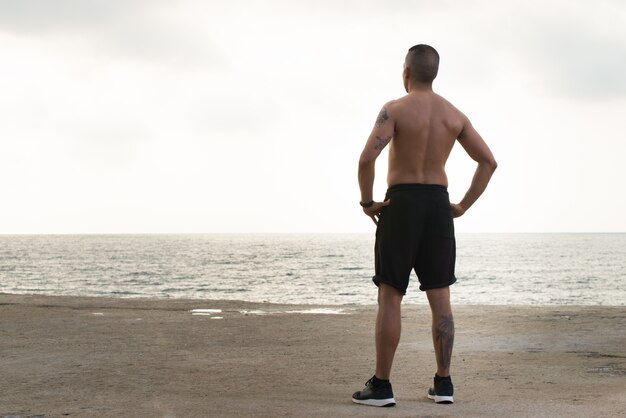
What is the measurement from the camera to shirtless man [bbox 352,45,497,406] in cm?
499

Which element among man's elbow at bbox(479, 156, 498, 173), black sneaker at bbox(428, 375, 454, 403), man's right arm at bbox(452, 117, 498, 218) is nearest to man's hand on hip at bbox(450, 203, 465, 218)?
man's right arm at bbox(452, 117, 498, 218)

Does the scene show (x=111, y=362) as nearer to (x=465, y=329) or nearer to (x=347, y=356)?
(x=347, y=356)

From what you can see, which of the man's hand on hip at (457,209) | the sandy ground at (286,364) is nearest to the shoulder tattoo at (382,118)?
the man's hand on hip at (457,209)

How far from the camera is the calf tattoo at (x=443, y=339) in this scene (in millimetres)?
5133

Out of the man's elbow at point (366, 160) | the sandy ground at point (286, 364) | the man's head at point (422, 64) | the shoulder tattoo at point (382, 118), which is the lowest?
the sandy ground at point (286, 364)

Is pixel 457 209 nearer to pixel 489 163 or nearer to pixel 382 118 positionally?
pixel 489 163

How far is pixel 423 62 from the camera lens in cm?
513

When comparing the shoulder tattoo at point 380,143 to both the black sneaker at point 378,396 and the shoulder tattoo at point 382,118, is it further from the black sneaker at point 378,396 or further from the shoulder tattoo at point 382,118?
the black sneaker at point 378,396

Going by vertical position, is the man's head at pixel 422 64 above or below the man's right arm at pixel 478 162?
above

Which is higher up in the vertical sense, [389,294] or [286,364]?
[389,294]

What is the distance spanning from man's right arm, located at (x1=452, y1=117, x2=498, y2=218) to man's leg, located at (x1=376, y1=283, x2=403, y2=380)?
771 mm

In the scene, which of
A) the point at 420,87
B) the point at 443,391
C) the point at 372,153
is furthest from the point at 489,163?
the point at 443,391

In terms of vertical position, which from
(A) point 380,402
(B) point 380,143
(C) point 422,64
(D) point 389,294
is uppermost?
(C) point 422,64

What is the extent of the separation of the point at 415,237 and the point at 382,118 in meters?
0.82
